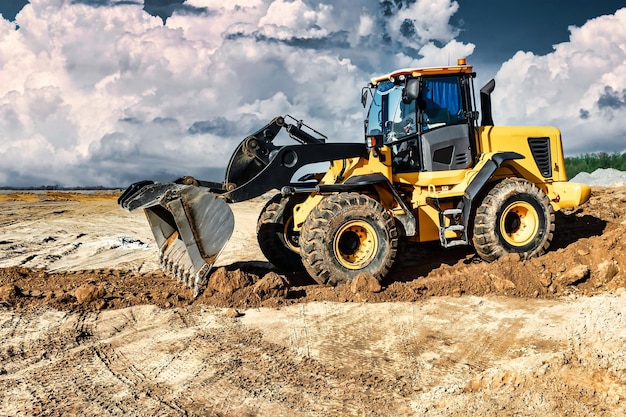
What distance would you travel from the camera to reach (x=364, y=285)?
6957 millimetres

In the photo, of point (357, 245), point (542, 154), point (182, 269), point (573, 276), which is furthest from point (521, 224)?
point (182, 269)

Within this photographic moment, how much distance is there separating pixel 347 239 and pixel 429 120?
2382 mm

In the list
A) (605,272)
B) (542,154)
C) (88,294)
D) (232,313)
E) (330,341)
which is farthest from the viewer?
(542,154)

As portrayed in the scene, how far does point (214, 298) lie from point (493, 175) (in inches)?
185

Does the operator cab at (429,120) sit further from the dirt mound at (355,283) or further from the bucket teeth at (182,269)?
the bucket teeth at (182,269)

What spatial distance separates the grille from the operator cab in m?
1.27

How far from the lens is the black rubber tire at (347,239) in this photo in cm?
702

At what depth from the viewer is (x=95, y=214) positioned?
1766 cm

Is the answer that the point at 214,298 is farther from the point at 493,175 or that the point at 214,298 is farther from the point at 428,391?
the point at 493,175

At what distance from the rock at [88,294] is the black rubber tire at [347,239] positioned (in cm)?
250

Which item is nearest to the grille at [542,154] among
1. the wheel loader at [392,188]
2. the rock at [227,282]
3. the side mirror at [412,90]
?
the wheel loader at [392,188]

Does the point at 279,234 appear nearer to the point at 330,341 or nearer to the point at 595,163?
the point at 330,341

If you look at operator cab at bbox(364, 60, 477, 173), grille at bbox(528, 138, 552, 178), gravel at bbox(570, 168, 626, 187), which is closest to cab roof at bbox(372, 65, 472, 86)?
operator cab at bbox(364, 60, 477, 173)

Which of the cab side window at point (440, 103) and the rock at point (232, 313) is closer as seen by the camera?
the rock at point (232, 313)
